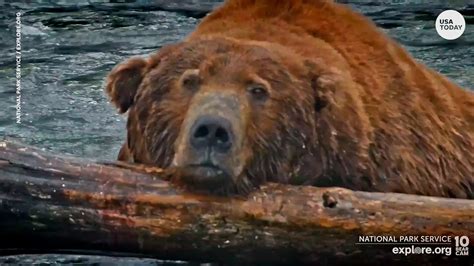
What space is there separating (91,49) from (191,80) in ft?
6.21

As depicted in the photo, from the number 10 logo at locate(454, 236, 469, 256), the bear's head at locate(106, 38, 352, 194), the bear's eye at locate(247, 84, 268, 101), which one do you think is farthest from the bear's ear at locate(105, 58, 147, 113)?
the number 10 logo at locate(454, 236, 469, 256)

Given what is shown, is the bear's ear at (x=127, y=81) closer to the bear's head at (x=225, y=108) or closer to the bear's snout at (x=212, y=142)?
the bear's head at (x=225, y=108)

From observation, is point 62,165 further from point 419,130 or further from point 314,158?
point 419,130

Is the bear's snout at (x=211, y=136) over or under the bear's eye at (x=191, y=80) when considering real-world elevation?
under

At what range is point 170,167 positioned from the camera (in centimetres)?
352

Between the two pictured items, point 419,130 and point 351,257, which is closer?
point 351,257

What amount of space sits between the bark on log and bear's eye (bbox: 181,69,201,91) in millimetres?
292

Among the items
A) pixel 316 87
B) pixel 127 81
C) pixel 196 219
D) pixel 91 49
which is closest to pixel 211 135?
pixel 196 219

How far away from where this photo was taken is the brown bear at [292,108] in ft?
11.4

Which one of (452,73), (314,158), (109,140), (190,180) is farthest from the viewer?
(452,73)

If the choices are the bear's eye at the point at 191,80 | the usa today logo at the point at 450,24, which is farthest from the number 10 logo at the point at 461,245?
the usa today logo at the point at 450,24

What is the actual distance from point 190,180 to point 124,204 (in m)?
0.18

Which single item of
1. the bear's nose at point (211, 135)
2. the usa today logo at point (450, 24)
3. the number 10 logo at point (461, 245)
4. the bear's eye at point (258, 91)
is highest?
the bear's eye at point (258, 91)

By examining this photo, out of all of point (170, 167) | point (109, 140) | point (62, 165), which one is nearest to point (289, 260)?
point (170, 167)
